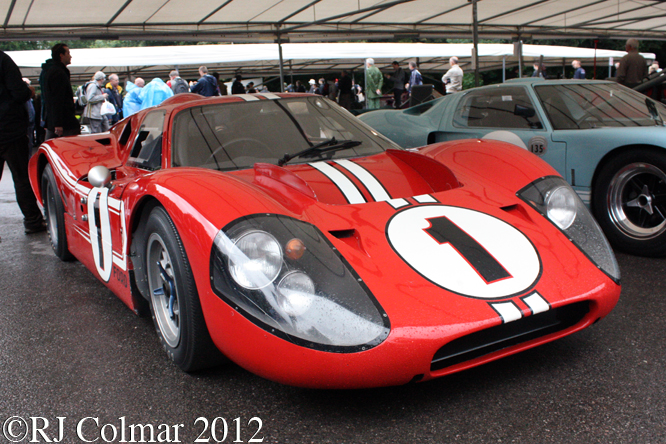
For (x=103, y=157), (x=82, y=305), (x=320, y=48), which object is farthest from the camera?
(x=320, y=48)

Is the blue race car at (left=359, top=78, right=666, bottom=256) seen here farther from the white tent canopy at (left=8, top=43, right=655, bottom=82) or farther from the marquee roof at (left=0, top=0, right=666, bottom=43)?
the white tent canopy at (left=8, top=43, right=655, bottom=82)

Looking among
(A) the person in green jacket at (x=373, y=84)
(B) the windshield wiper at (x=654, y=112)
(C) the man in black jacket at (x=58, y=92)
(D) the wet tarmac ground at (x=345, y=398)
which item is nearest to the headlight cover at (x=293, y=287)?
(D) the wet tarmac ground at (x=345, y=398)

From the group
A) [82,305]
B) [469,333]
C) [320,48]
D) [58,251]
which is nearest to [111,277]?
[82,305]

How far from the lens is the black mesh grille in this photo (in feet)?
5.67

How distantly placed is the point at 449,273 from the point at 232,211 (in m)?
0.72

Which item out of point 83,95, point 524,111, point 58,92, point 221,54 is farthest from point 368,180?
point 221,54

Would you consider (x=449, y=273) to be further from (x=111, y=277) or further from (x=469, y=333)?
(x=111, y=277)

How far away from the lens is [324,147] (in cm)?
281

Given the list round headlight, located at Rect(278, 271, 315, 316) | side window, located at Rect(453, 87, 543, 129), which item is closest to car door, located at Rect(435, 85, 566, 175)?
side window, located at Rect(453, 87, 543, 129)

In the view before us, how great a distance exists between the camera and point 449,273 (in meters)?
1.88

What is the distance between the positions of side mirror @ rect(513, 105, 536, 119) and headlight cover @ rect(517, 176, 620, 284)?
1815 mm

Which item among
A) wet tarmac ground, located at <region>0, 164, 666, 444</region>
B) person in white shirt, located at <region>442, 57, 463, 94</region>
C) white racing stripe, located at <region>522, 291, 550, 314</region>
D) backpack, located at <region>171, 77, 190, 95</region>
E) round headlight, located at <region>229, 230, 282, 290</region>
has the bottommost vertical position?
wet tarmac ground, located at <region>0, 164, 666, 444</region>

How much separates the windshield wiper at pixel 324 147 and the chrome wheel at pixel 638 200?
1680mm

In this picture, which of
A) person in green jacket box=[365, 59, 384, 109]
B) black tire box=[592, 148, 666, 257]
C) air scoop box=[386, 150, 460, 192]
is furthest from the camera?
person in green jacket box=[365, 59, 384, 109]
